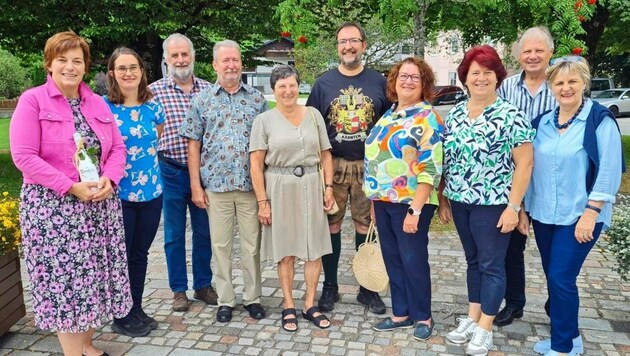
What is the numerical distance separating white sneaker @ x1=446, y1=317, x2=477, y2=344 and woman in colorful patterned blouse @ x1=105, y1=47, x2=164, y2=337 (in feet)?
7.47

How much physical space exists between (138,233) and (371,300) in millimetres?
1972

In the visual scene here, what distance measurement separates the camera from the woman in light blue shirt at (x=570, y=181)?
3150 mm

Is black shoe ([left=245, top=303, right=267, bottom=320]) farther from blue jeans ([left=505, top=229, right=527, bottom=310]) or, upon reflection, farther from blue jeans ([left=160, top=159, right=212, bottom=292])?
blue jeans ([left=505, top=229, right=527, bottom=310])

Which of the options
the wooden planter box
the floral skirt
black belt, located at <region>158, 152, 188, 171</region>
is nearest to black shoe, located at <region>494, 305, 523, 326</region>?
black belt, located at <region>158, 152, 188, 171</region>

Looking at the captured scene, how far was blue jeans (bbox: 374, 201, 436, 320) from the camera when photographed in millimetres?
3715

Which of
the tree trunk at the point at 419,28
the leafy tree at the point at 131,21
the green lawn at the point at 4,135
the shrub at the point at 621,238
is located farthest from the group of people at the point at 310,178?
the green lawn at the point at 4,135

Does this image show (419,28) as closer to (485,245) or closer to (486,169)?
(486,169)

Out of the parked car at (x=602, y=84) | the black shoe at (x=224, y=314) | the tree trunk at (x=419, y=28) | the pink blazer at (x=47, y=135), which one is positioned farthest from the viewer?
the parked car at (x=602, y=84)

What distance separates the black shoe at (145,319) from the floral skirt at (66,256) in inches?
25.9

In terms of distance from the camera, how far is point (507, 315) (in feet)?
13.4

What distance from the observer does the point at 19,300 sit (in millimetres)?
3979

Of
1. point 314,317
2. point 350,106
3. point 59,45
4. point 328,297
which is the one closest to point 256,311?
point 314,317

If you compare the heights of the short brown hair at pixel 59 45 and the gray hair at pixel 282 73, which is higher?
the short brown hair at pixel 59 45

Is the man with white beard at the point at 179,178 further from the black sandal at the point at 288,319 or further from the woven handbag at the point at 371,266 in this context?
the woven handbag at the point at 371,266
